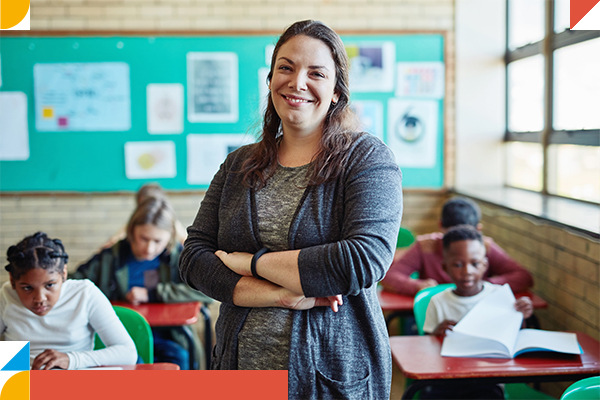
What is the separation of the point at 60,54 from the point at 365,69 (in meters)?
2.43

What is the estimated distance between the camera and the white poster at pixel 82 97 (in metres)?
4.64

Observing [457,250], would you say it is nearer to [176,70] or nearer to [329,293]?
[329,293]

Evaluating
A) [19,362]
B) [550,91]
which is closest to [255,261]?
[19,362]

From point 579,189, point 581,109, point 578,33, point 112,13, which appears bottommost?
point 579,189

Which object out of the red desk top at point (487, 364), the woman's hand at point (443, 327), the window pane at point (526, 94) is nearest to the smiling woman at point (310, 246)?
the red desk top at point (487, 364)

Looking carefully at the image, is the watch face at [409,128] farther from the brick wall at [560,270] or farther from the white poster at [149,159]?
the white poster at [149,159]

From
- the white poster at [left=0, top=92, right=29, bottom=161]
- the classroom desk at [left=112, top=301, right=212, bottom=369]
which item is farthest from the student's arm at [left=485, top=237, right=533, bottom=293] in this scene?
the white poster at [left=0, top=92, right=29, bottom=161]

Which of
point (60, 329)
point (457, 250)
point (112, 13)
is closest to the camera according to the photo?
point (60, 329)

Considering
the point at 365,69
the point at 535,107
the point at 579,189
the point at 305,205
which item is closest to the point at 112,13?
the point at 365,69

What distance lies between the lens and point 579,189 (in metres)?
3.38

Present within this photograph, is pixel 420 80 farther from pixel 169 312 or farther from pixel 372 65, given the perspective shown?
pixel 169 312

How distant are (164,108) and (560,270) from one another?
3.22 metres

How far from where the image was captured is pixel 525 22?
13.9 feet

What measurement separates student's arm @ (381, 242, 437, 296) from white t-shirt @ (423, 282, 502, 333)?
486 millimetres
